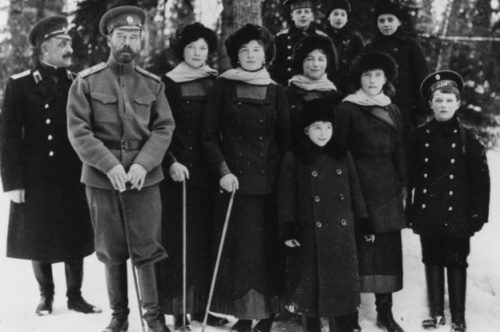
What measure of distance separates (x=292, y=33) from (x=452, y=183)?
1.93 meters

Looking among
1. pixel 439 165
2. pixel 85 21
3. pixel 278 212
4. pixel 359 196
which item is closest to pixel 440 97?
pixel 439 165

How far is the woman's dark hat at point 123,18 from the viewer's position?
4.13 m

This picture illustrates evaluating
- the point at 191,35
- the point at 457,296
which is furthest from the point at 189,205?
the point at 457,296

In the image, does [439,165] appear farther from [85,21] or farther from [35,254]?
[85,21]

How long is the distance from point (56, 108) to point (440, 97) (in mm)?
2942

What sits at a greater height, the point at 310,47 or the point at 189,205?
the point at 310,47

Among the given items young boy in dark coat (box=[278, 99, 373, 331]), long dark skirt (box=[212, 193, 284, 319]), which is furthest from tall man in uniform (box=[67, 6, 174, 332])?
young boy in dark coat (box=[278, 99, 373, 331])

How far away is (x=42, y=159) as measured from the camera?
4.73 metres

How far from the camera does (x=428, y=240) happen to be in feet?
15.8

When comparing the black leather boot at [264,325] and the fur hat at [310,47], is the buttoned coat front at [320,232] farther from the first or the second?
the fur hat at [310,47]

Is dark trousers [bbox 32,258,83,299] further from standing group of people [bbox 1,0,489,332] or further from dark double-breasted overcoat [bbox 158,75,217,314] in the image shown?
dark double-breasted overcoat [bbox 158,75,217,314]

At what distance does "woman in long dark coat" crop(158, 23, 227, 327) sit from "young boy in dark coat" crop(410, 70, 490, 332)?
1.67 metres

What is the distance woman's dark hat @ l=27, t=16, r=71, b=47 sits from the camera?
4.69m

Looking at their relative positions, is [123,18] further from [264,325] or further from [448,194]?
[448,194]
